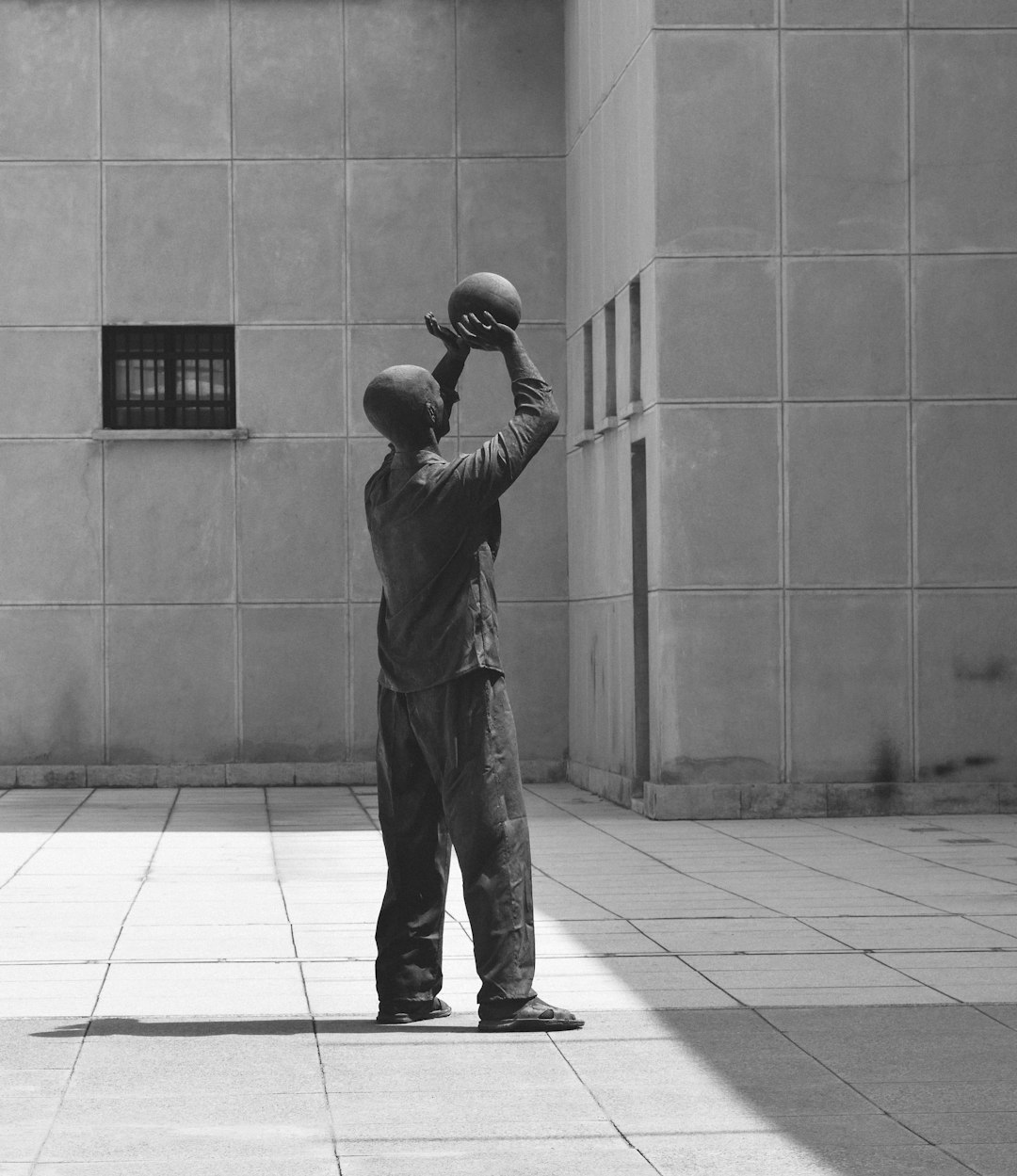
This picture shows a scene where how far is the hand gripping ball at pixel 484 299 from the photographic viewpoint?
7.56 meters

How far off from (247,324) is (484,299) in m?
13.3

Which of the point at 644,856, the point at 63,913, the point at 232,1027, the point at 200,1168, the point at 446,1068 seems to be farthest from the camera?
the point at 644,856

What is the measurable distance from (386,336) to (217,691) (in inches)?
146

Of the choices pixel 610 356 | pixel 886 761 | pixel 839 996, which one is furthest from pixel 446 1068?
pixel 610 356

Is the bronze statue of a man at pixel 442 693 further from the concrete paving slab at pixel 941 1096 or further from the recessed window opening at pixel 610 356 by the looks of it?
the recessed window opening at pixel 610 356

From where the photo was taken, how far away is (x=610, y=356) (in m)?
18.7

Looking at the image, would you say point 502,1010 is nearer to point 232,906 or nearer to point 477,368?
point 232,906

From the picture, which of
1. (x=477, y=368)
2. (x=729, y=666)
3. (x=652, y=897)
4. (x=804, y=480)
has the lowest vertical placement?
(x=652, y=897)

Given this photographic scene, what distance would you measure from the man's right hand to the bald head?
196 mm

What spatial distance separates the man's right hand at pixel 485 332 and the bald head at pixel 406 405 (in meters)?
0.20

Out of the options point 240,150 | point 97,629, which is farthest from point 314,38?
point 97,629

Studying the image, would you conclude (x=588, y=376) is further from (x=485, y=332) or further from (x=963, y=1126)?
(x=963, y=1126)

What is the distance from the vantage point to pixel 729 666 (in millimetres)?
16438

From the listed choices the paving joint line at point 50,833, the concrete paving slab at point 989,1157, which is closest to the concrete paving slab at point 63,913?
the paving joint line at point 50,833
